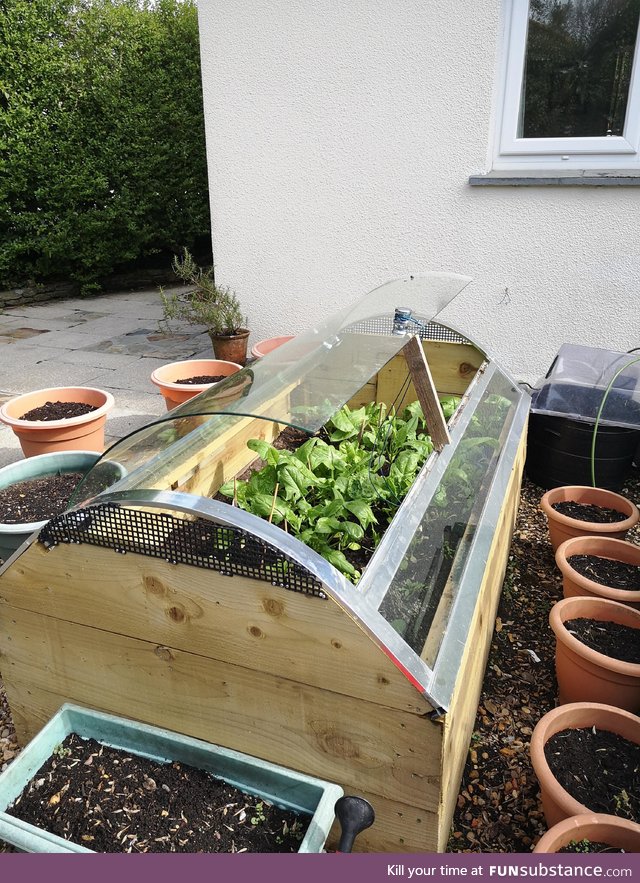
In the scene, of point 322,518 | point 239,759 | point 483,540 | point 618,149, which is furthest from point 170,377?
point 618,149

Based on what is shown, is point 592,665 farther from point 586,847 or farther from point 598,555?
point 598,555

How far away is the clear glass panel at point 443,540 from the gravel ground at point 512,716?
1.99 feet

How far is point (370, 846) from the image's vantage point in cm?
150

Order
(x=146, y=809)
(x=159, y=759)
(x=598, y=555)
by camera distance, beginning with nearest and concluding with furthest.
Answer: (x=146, y=809)
(x=159, y=759)
(x=598, y=555)

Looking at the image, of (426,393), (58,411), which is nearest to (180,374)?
(58,411)

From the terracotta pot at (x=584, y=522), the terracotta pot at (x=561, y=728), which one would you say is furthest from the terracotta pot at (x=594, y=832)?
the terracotta pot at (x=584, y=522)

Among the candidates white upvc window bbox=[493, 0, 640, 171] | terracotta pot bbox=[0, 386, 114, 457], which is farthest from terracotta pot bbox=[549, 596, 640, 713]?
white upvc window bbox=[493, 0, 640, 171]

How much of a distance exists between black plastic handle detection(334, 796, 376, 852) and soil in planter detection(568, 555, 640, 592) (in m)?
1.39

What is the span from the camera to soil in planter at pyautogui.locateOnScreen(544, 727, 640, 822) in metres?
1.58

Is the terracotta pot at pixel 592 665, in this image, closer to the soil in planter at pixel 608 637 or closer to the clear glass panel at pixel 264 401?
the soil in planter at pixel 608 637

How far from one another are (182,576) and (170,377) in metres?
2.56

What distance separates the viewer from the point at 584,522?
2.72 meters

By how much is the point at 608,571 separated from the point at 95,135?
7831mm

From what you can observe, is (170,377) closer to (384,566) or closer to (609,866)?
(384,566)
